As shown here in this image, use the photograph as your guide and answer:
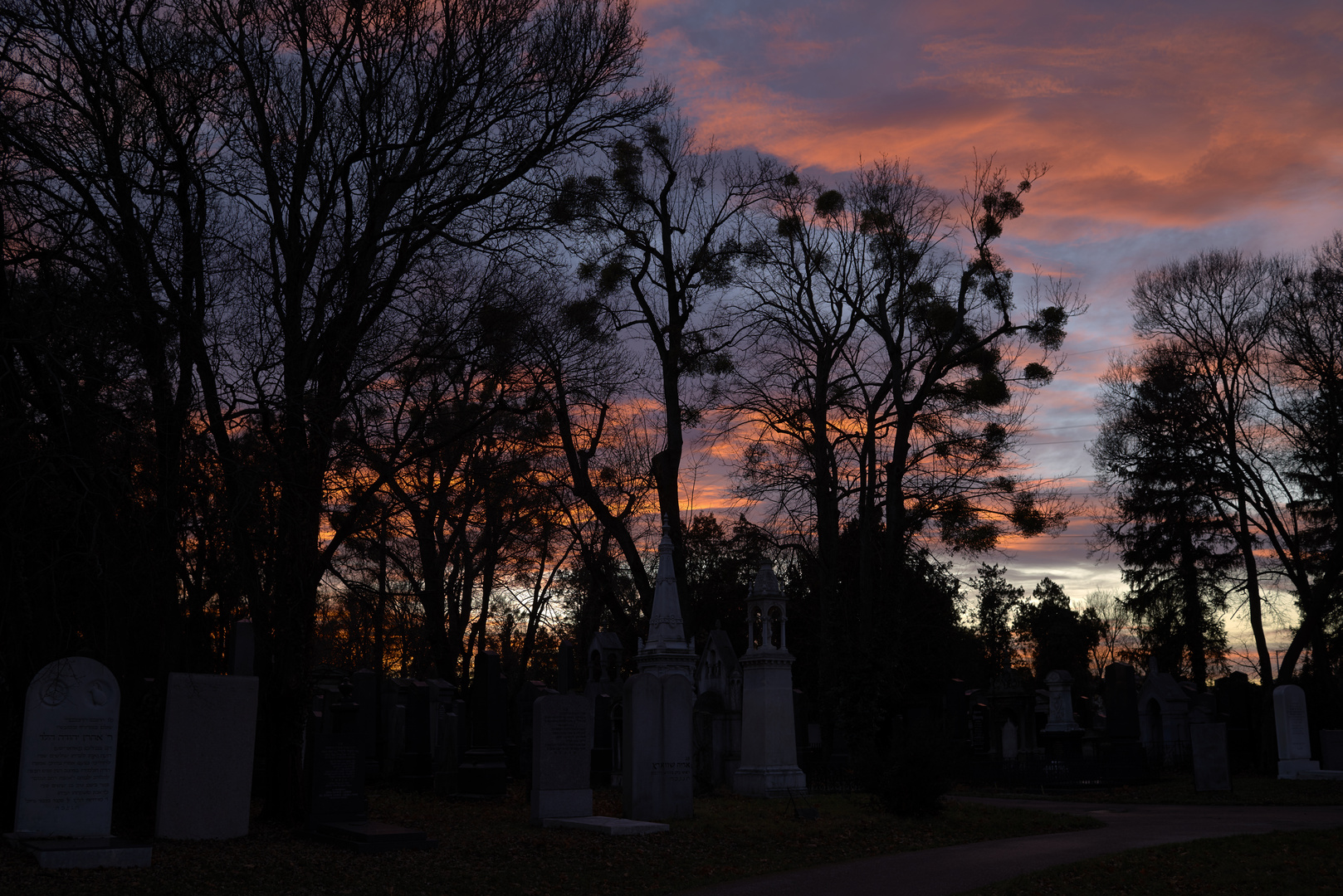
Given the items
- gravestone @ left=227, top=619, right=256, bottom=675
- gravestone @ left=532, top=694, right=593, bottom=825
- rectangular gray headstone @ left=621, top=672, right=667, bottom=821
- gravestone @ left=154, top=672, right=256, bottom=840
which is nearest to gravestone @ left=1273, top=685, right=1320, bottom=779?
rectangular gray headstone @ left=621, top=672, right=667, bottom=821

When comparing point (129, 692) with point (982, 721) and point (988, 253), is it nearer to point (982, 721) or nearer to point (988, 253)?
point (988, 253)

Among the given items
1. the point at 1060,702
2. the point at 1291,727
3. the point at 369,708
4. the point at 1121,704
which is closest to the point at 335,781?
the point at 369,708

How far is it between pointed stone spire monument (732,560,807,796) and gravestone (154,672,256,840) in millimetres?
9708

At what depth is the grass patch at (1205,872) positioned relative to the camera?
8.55 metres

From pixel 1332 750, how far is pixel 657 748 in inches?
695

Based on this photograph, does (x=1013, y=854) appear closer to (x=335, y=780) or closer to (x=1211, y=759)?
(x=335, y=780)

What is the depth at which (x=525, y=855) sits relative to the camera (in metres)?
10.3

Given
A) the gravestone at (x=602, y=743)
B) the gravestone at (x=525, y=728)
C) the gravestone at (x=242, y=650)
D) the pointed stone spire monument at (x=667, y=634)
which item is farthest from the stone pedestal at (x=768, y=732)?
the gravestone at (x=242, y=650)

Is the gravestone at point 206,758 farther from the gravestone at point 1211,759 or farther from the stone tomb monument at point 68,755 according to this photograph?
the gravestone at point 1211,759

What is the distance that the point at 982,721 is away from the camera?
27047mm

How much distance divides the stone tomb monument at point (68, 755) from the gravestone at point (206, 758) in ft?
2.31

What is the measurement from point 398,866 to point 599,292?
A: 14.3 meters

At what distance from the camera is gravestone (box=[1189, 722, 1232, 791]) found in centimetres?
1867

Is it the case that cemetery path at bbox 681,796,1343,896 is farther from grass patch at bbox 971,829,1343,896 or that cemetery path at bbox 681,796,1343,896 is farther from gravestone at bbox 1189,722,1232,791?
gravestone at bbox 1189,722,1232,791
